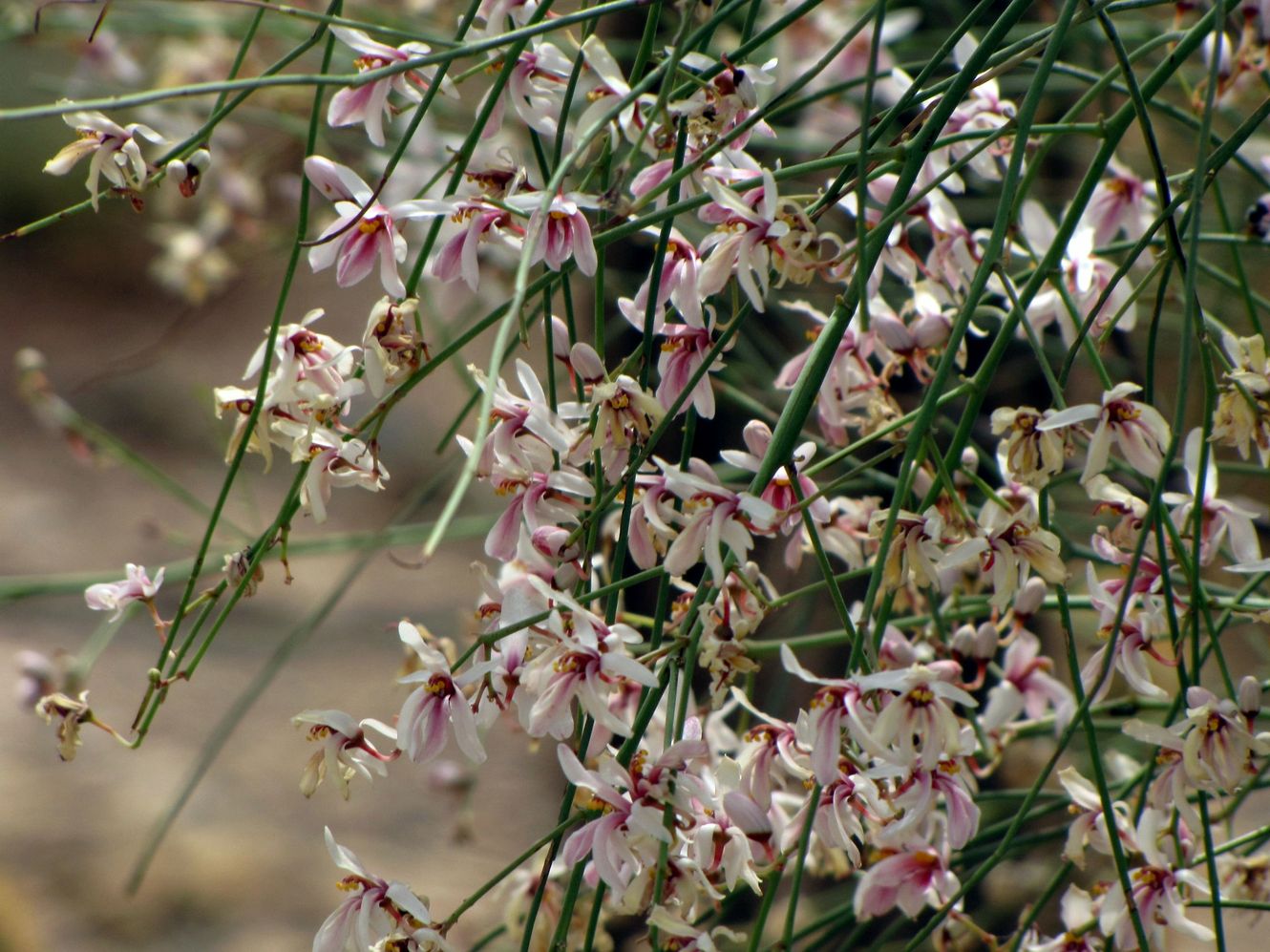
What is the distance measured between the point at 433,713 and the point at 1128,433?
0.28 metres

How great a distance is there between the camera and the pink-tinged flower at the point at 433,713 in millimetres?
463

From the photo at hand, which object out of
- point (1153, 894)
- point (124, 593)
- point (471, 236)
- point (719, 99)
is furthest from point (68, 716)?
point (1153, 894)

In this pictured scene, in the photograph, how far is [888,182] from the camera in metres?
0.62

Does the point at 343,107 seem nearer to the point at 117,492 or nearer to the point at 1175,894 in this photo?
the point at 1175,894

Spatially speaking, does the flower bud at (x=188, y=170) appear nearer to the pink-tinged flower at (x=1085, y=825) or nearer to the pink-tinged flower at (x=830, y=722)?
the pink-tinged flower at (x=830, y=722)

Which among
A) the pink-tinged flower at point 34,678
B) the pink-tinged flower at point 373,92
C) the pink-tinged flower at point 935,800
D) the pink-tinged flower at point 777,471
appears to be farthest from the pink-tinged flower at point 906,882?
the pink-tinged flower at point 34,678

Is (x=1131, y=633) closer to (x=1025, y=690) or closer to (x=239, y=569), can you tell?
(x=1025, y=690)

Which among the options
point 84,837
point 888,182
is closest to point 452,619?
point 84,837

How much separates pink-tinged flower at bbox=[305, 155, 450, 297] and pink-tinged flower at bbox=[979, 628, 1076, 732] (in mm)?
378

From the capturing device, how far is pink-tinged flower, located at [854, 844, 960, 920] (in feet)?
1.80

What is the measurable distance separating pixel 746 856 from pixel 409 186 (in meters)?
1.26

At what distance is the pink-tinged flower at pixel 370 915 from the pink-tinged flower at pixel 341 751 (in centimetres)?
2

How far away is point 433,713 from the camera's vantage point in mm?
474

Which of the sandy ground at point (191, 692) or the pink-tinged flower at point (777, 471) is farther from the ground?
the sandy ground at point (191, 692)
